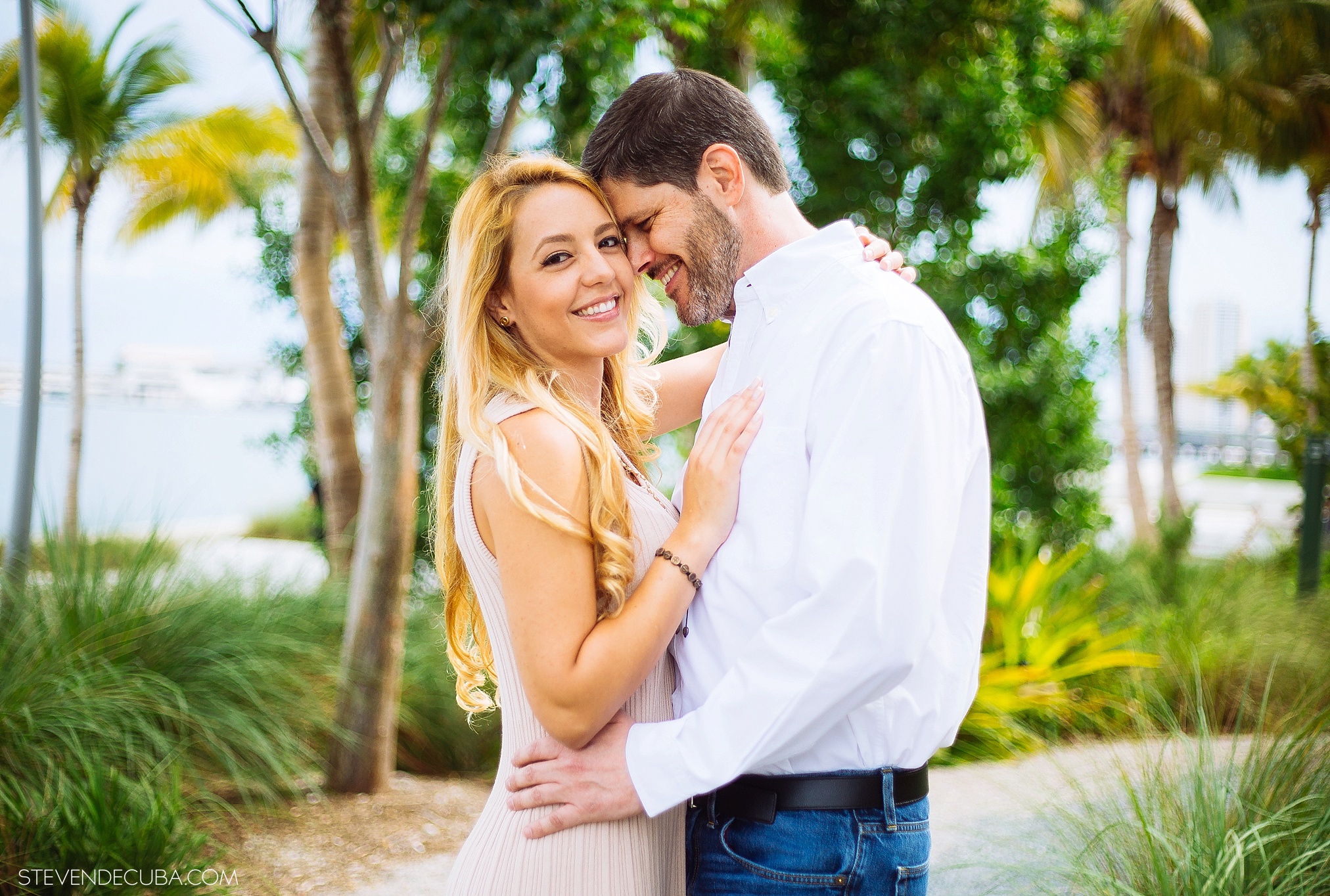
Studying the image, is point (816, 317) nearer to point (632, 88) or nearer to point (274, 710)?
point (632, 88)

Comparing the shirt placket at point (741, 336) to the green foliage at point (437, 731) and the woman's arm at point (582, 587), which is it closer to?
the woman's arm at point (582, 587)

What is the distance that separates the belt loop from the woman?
423 mm

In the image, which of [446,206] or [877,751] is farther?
[446,206]

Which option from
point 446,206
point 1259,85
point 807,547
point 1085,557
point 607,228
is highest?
point 1259,85

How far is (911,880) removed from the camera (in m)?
1.58

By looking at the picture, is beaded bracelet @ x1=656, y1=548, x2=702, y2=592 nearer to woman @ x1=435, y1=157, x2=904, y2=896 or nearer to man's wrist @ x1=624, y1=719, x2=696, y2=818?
woman @ x1=435, y1=157, x2=904, y2=896

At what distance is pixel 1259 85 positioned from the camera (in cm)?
1373

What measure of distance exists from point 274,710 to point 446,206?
4.50 meters

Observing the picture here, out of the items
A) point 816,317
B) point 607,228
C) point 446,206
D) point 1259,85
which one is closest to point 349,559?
point 446,206

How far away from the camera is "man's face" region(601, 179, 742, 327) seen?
191cm

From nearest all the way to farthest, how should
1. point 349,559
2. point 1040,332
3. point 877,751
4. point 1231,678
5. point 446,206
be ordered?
point 877,751, point 1231,678, point 349,559, point 446,206, point 1040,332

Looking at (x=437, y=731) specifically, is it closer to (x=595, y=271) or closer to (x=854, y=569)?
(x=595, y=271)

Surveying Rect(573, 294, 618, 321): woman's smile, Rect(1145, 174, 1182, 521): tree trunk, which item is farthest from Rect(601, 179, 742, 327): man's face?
Rect(1145, 174, 1182, 521): tree trunk

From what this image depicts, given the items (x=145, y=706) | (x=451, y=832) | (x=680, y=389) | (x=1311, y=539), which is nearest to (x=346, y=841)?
(x=451, y=832)
